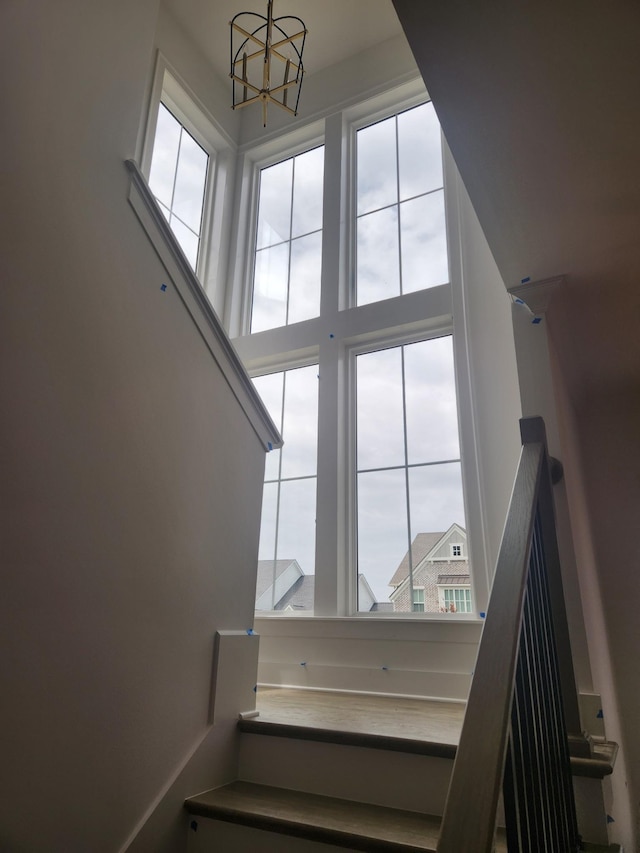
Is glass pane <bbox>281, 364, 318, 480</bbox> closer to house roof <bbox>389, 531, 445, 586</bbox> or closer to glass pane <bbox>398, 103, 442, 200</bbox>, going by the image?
house roof <bbox>389, 531, 445, 586</bbox>

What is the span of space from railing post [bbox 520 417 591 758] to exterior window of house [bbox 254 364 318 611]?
190cm

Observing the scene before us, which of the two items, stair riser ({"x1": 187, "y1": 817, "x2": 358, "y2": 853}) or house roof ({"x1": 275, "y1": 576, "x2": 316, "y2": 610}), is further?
house roof ({"x1": 275, "y1": 576, "x2": 316, "y2": 610})

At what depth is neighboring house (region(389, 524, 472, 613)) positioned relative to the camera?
278cm

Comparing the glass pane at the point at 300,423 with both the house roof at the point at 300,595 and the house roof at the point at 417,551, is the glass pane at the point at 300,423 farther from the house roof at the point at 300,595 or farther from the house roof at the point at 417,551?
the house roof at the point at 417,551

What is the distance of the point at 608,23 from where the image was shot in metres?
1.09

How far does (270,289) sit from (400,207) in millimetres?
1038

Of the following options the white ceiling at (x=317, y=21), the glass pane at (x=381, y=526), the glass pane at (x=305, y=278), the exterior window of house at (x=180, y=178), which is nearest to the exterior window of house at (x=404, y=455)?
the glass pane at (x=381, y=526)

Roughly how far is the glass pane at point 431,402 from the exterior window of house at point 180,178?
1.75 m

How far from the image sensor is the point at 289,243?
4078 mm

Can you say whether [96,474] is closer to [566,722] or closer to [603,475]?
[566,722]

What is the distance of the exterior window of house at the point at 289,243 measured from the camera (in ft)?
12.6

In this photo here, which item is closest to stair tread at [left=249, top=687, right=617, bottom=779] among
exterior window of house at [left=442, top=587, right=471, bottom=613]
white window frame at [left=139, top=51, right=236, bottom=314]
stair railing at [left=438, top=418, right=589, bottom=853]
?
stair railing at [left=438, top=418, right=589, bottom=853]

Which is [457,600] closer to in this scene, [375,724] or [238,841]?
[375,724]

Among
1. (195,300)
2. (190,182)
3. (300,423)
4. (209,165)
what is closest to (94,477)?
(195,300)
